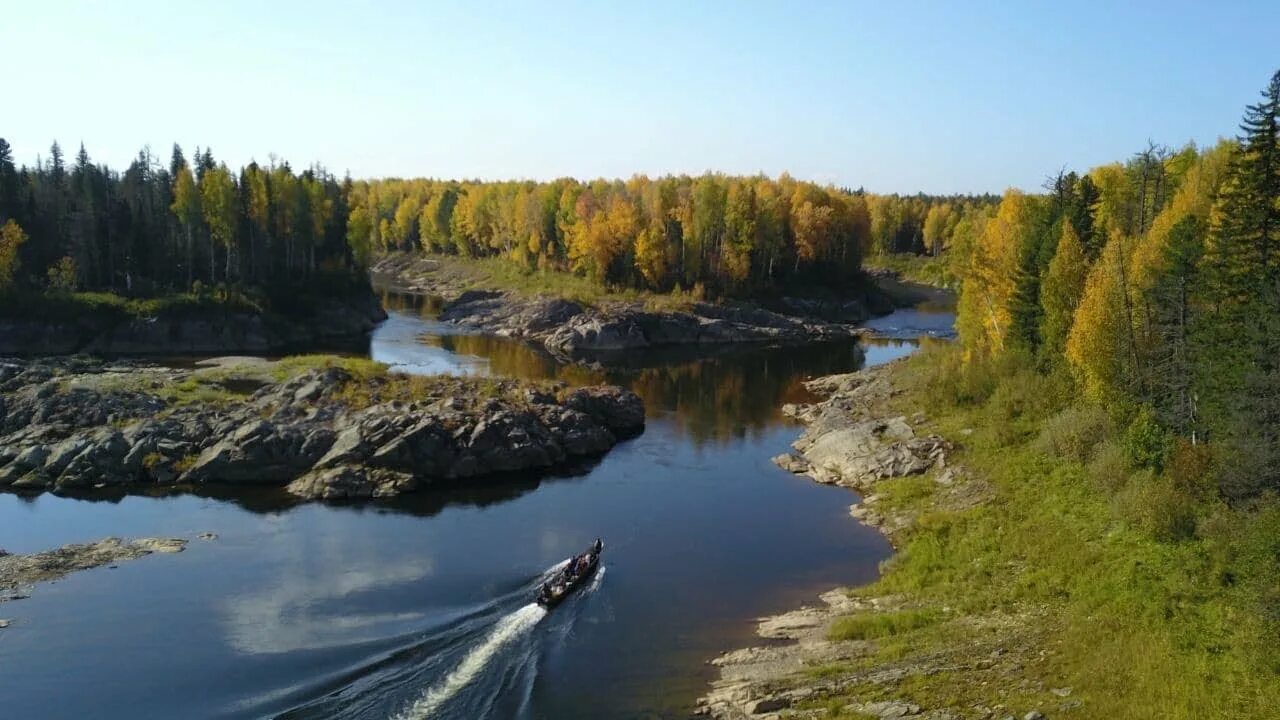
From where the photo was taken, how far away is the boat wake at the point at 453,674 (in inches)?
1104

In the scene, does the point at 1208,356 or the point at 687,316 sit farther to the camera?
the point at 687,316

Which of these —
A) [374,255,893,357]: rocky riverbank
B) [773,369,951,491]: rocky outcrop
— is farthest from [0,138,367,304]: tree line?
[773,369,951,491]: rocky outcrop

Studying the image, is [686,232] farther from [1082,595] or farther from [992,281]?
[1082,595]

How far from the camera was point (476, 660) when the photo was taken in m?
31.1

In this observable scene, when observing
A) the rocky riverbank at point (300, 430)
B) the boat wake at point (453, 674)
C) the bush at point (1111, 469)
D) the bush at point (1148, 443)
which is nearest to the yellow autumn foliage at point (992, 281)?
the bush at point (1148, 443)

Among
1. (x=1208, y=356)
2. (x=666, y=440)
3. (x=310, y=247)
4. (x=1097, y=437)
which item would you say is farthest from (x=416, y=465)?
(x=310, y=247)

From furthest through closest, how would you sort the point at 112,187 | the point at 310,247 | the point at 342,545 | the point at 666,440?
the point at 310,247
the point at 112,187
the point at 666,440
the point at 342,545

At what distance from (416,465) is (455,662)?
2260 centimetres

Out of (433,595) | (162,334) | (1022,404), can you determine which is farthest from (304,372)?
(1022,404)

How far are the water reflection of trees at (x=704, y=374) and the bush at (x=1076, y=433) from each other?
23531 mm

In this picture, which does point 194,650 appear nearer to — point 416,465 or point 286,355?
point 416,465

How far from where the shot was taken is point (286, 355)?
8944 centimetres

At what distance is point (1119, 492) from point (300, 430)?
1727 inches

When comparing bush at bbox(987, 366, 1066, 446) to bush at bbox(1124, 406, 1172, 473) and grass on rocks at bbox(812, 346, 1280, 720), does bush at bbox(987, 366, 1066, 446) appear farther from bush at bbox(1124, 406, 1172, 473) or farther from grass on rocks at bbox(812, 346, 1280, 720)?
bush at bbox(1124, 406, 1172, 473)
